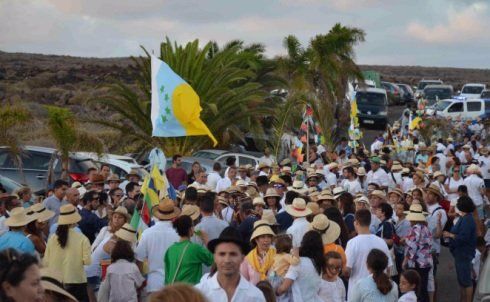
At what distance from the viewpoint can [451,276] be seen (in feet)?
52.0

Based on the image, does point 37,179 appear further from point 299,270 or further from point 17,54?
point 17,54

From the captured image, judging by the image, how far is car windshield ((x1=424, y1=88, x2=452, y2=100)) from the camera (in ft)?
173

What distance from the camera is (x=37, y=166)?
22.7 m

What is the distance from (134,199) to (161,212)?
13.8 feet

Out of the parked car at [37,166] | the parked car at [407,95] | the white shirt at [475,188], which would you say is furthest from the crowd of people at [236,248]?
the parked car at [407,95]

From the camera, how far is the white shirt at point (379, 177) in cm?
1891

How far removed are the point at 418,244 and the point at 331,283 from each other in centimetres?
326

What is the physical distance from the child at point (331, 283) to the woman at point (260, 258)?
529 millimetres

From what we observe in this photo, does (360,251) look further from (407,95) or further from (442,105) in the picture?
(407,95)

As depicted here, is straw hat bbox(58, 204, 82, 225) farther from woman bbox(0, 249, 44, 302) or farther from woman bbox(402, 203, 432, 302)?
woman bbox(0, 249, 44, 302)

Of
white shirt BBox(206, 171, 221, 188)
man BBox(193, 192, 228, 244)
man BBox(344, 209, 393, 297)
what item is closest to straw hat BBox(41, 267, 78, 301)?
man BBox(344, 209, 393, 297)

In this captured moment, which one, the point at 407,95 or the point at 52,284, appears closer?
the point at 52,284

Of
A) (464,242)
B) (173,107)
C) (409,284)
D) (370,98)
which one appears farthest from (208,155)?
(370,98)

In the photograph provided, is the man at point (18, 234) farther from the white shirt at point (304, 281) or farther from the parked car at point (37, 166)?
the parked car at point (37, 166)
